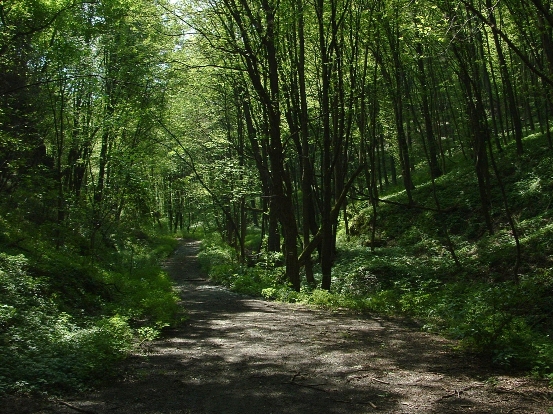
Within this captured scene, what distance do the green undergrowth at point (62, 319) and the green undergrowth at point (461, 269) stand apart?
4771 mm

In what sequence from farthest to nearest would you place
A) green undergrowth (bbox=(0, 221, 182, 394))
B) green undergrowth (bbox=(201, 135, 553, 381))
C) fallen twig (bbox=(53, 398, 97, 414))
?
green undergrowth (bbox=(201, 135, 553, 381)), green undergrowth (bbox=(0, 221, 182, 394)), fallen twig (bbox=(53, 398, 97, 414))

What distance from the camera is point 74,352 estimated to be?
18.7 feet

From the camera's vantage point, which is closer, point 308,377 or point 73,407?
point 73,407

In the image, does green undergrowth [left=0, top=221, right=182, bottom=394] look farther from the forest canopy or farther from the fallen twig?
the fallen twig

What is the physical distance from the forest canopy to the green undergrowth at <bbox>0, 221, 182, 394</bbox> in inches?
1.4

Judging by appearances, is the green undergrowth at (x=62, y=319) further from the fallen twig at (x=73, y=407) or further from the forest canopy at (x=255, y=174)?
the fallen twig at (x=73, y=407)

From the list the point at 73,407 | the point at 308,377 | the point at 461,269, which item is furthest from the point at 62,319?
the point at 461,269

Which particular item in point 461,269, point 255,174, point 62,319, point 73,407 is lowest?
point 461,269

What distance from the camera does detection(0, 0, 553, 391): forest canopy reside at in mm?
7562

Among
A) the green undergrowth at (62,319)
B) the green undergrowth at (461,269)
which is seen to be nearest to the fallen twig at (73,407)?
the green undergrowth at (62,319)

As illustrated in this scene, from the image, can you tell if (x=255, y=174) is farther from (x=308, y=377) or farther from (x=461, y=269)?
(x=308, y=377)

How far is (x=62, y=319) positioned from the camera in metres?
6.73

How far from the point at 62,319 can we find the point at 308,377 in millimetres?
3680

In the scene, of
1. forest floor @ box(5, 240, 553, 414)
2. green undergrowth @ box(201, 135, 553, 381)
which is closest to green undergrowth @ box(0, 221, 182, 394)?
forest floor @ box(5, 240, 553, 414)
